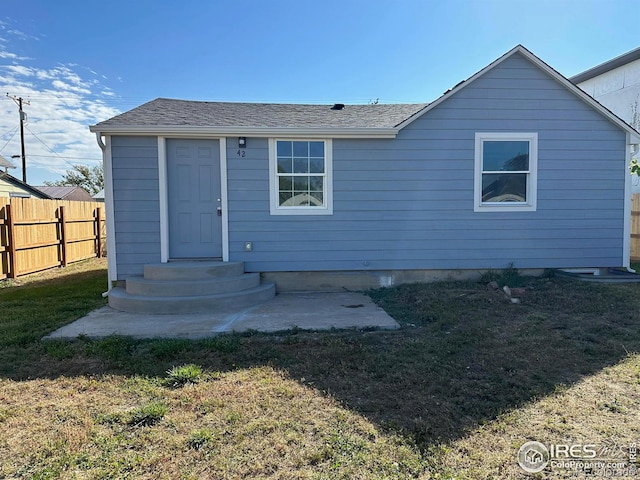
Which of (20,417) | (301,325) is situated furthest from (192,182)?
(20,417)

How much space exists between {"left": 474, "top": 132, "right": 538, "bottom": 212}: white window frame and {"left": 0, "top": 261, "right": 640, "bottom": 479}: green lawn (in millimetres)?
2517

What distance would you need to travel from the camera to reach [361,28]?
10438 mm

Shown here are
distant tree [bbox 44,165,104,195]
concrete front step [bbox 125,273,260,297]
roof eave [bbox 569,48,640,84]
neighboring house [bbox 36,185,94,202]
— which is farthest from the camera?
distant tree [bbox 44,165,104,195]

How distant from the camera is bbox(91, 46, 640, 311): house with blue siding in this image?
6.34 metres

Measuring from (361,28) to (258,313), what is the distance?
8911 millimetres

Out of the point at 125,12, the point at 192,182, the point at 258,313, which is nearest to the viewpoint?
the point at 258,313

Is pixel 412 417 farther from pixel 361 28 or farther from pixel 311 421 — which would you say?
pixel 361 28

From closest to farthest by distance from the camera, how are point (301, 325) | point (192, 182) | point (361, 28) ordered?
1. point (301, 325)
2. point (192, 182)
3. point (361, 28)

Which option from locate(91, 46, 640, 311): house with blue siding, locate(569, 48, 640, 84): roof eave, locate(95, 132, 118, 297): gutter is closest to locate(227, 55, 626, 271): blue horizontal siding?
locate(91, 46, 640, 311): house with blue siding

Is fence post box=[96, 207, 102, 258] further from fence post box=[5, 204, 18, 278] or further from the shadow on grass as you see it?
the shadow on grass

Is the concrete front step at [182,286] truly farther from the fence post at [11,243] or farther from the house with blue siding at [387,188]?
the fence post at [11,243]

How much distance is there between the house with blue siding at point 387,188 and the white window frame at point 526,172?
2 centimetres

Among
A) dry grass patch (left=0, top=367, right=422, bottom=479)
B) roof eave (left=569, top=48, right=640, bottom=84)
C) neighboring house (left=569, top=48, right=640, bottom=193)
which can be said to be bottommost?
dry grass patch (left=0, top=367, right=422, bottom=479)

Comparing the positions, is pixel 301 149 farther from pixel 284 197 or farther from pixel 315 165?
pixel 284 197
